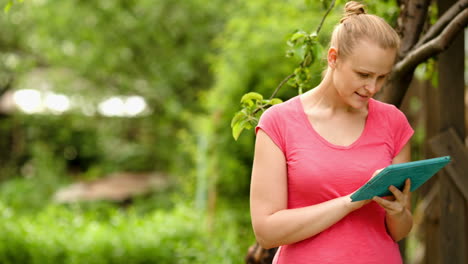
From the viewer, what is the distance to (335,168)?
172cm

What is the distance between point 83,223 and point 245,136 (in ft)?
7.53

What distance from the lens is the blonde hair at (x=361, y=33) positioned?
169cm

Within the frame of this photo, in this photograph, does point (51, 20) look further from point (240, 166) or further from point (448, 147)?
point (448, 147)

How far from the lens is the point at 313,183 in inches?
67.7

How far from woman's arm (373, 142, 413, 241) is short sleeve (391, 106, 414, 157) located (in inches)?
1.1

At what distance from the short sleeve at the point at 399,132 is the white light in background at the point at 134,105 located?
10068 millimetres

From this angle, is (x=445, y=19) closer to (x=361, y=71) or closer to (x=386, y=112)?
(x=386, y=112)

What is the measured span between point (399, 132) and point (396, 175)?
12.1 inches

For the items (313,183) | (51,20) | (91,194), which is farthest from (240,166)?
(51,20)

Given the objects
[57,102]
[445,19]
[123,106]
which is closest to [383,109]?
[445,19]

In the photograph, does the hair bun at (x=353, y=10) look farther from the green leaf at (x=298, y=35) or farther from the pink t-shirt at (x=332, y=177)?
the green leaf at (x=298, y=35)

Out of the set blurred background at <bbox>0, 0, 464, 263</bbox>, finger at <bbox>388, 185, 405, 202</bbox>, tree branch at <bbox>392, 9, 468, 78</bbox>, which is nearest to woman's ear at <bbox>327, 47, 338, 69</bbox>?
finger at <bbox>388, 185, 405, 202</bbox>

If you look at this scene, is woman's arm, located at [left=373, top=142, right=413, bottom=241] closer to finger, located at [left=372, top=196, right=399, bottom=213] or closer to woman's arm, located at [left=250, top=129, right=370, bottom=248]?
finger, located at [left=372, top=196, right=399, bottom=213]

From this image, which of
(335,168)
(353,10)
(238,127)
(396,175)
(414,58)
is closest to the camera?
(396,175)
